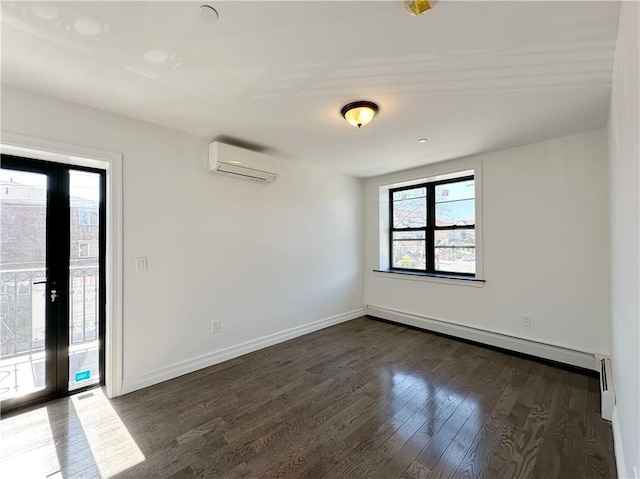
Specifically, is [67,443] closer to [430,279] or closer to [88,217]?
[88,217]

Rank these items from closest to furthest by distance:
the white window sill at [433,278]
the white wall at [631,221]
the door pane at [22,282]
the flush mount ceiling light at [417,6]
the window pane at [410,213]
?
the white wall at [631,221] → the flush mount ceiling light at [417,6] → the door pane at [22,282] → the white window sill at [433,278] → the window pane at [410,213]

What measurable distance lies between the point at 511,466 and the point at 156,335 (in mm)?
2891

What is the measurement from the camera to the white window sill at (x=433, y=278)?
3600 millimetres

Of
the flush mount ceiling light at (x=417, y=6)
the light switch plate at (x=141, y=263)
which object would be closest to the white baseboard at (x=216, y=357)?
the light switch plate at (x=141, y=263)

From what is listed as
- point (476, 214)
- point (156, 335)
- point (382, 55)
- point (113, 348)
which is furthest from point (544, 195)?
point (113, 348)

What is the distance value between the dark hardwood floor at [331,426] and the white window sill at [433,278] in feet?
3.29

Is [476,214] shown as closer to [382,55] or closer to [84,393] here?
[382,55]

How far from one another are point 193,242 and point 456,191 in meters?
3.52

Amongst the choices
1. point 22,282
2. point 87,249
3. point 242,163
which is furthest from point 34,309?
point 242,163

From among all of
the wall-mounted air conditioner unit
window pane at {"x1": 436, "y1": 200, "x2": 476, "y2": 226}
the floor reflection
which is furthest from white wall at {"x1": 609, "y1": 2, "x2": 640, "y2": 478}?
the wall-mounted air conditioner unit

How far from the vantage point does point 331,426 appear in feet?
6.64

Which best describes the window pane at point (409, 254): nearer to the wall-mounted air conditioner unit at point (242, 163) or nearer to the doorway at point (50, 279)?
the wall-mounted air conditioner unit at point (242, 163)

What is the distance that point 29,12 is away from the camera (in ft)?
4.56

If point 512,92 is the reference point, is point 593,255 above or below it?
below
